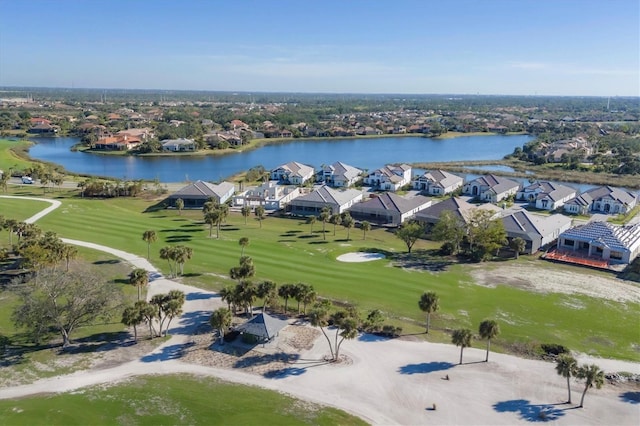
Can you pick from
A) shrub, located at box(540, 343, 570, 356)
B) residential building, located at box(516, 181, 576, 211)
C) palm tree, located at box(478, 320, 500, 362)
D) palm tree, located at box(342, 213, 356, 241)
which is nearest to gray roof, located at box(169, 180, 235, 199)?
palm tree, located at box(342, 213, 356, 241)

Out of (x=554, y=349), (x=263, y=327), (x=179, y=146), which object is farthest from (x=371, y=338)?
(x=179, y=146)

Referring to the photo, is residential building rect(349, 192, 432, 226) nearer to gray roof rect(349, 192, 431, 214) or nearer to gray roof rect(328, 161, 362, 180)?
gray roof rect(349, 192, 431, 214)

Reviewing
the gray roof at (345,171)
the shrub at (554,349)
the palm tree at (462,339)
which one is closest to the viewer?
the palm tree at (462,339)

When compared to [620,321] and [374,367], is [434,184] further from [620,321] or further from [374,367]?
[374,367]

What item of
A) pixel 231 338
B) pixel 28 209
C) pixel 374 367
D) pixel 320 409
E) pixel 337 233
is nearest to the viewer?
pixel 320 409

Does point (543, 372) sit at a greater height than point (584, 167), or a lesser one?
lesser

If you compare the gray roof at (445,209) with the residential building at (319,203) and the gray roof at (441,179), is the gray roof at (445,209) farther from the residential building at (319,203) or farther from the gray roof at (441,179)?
the gray roof at (441,179)

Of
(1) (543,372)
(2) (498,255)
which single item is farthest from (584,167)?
(1) (543,372)

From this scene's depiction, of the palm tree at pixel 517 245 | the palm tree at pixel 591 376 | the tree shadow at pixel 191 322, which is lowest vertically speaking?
the tree shadow at pixel 191 322

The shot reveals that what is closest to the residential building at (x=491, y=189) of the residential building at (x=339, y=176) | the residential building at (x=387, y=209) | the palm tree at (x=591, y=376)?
the residential building at (x=387, y=209)
